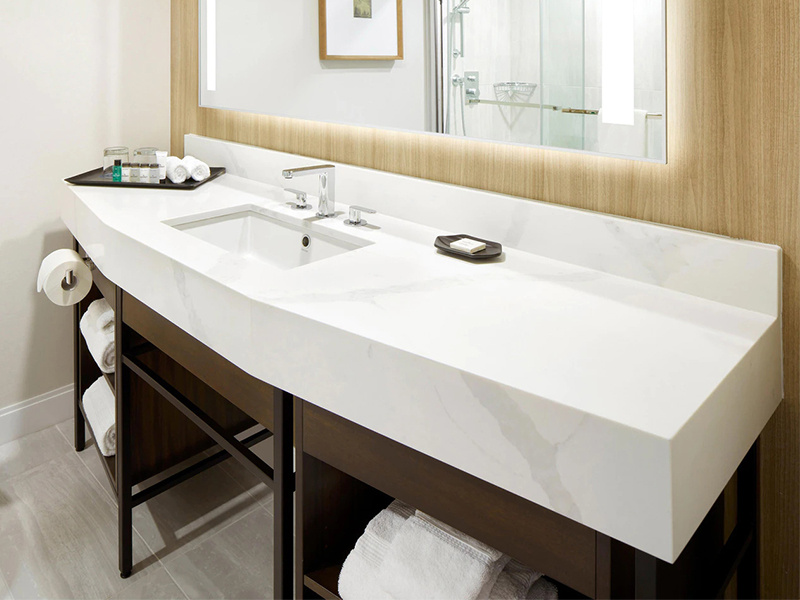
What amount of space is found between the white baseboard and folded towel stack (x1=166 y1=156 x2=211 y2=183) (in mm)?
949

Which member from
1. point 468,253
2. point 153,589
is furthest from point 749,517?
point 153,589

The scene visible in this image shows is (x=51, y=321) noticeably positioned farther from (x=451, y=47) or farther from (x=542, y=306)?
(x=542, y=306)

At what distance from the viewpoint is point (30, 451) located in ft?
6.84

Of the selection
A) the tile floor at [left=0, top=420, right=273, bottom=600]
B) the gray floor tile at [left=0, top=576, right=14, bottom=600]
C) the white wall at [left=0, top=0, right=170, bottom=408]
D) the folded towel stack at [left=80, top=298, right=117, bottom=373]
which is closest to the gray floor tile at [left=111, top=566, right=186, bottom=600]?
the tile floor at [left=0, top=420, right=273, bottom=600]

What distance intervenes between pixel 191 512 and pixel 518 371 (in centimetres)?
146

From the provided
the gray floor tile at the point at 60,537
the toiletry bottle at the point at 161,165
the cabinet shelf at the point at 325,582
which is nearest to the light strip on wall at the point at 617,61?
the cabinet shelf at the point at 325,582

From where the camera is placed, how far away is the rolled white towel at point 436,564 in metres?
0.85

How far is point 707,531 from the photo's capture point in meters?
0.97

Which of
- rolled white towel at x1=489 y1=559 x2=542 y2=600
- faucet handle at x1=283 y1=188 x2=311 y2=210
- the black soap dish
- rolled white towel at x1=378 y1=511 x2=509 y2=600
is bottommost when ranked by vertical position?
rolled white towel at x1=489 y1=559 x2=542 y2=600

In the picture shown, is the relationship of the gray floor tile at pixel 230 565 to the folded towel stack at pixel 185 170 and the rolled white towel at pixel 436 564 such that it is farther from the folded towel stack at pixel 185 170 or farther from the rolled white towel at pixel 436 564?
the folded towel stack at pixel 185 170

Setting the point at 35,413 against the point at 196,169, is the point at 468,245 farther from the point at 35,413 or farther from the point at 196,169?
the point at 35,413

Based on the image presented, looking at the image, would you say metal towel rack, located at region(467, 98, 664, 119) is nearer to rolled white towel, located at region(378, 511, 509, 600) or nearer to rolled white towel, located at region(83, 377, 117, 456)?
rolled white towel, located at region(378, 511, 509, 600)

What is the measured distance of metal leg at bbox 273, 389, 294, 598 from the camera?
3.31 feet

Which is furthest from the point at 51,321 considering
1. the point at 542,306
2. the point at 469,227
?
the point at 542,306
